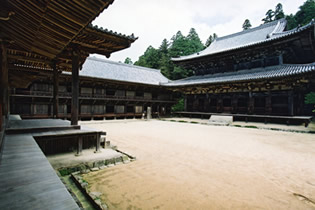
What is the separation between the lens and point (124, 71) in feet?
75.2

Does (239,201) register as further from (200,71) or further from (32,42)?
(200,71)

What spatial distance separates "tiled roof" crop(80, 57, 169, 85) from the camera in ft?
60.5

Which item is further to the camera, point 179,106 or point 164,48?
point 164,48

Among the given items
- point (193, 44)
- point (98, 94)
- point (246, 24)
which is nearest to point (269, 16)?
point (246, 24)

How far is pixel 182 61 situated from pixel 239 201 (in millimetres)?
19745

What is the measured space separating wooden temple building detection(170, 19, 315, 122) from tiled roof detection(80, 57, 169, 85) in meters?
5.52

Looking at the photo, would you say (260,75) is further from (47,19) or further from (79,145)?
(47,19)

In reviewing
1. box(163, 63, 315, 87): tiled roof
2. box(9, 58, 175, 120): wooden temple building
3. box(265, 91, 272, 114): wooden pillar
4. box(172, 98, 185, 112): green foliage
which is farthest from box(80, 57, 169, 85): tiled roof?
box(265, 91, 272, 114): wooden pillar

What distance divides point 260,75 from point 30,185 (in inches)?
632

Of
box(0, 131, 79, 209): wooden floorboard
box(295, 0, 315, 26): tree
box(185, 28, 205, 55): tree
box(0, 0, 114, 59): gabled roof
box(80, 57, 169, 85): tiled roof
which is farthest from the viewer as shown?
box(185, 28, 205, 55): tree

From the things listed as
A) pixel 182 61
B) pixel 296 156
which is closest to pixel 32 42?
pixel 296 156

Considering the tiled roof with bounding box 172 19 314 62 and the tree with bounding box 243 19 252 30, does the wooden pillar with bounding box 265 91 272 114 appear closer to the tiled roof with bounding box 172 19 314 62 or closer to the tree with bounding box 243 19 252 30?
the tiled roof with bounding box 172 19 314 62

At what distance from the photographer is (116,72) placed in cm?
2145

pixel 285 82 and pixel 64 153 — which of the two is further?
pixel 285 82
